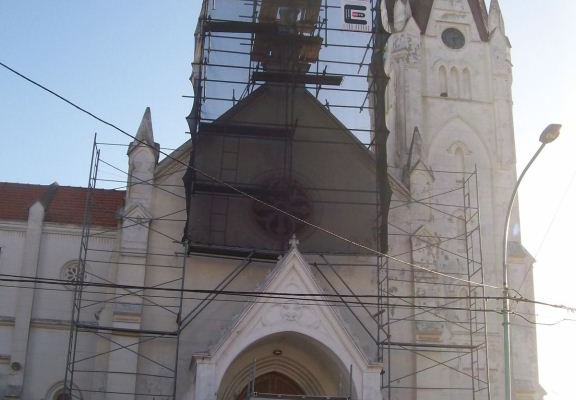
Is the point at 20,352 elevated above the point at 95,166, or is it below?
below

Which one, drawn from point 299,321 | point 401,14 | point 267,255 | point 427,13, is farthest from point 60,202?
point 427,13

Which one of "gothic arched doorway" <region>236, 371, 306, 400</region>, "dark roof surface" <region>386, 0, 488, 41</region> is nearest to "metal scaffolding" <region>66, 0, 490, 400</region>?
"gothic arched doorway" <region>236, 371, 306, 400</region>

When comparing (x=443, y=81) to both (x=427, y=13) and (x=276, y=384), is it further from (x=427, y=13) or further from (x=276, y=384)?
(x=276, y=384)

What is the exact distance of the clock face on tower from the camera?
34906 mm

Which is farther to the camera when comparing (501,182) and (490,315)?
(501,182)

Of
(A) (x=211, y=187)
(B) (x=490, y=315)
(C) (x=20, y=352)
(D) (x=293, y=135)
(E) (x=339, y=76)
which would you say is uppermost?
(E) (x=339, y=76)

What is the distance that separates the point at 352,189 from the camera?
27.5 metres

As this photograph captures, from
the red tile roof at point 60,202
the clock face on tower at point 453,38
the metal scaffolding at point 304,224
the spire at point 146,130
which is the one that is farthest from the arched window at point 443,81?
the red tile roof at point 60,202

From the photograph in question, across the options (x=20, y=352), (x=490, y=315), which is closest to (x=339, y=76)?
(x=490, y=315)

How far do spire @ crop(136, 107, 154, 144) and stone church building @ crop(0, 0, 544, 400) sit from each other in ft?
0.28

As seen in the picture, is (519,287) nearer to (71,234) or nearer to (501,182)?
(501,182)

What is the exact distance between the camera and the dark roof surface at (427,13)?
3509 centimetres

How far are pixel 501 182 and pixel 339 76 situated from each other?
7683 millimetres

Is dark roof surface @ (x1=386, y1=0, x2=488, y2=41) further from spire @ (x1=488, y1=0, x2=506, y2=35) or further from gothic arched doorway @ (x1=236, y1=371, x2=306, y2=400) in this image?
gothic arched doorway @ (x1=236, y1=371, x2=306, y2=400)
